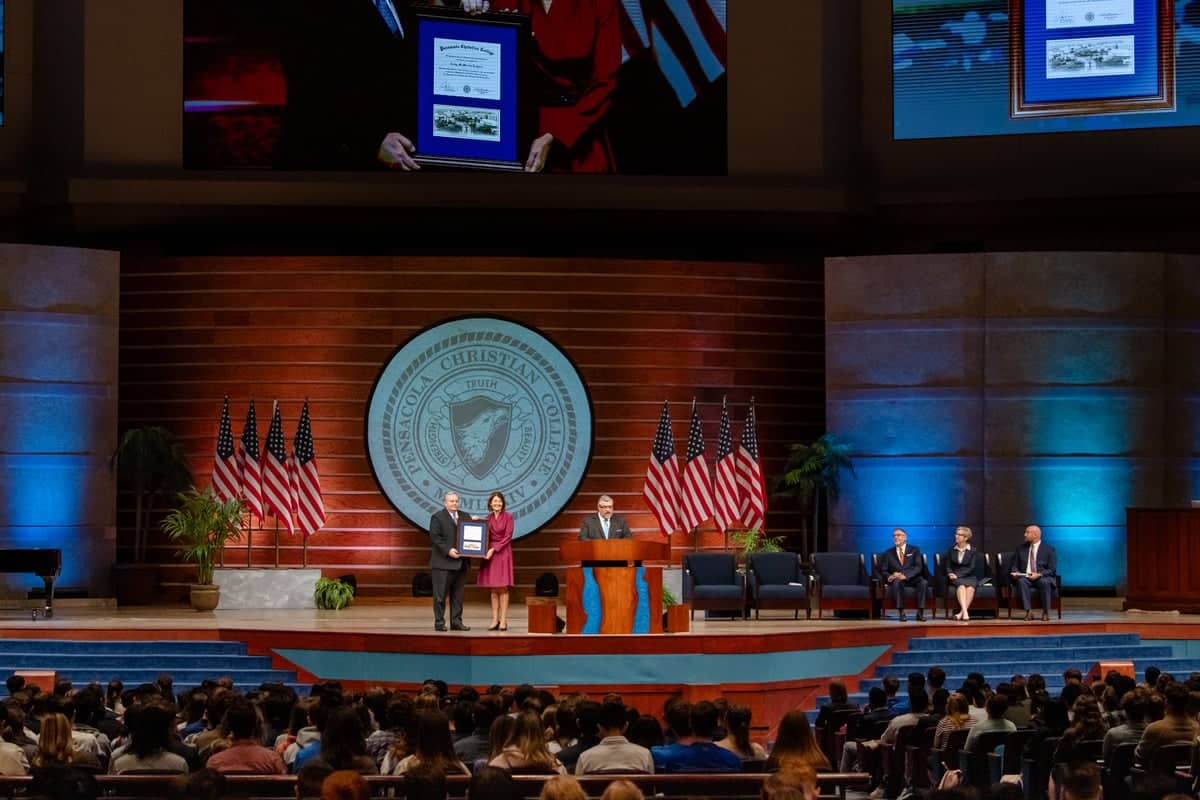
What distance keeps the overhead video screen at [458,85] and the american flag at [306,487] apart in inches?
130

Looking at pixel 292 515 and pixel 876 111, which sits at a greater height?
pixel 876 111

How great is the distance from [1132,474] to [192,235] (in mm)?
10583

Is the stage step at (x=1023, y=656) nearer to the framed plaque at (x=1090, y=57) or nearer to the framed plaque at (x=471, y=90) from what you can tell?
the framed plaque at (x=1090, y=57)

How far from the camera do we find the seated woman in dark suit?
17641 mm

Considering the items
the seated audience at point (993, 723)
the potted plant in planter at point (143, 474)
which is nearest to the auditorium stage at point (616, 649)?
the potted plant in planter at point (143, 474)

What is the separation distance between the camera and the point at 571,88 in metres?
21.3

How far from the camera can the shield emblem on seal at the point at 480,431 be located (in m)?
20.6

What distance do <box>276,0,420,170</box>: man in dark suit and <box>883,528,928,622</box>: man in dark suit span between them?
290 inches

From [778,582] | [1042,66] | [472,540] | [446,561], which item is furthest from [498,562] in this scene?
[1042,66]

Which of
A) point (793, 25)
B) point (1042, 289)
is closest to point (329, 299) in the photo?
point (793, 25)

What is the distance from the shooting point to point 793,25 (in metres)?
21.5

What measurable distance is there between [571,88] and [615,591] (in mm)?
7989

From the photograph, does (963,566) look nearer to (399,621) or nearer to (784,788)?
(399,621)

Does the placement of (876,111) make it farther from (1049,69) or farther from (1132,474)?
(1132,474)
